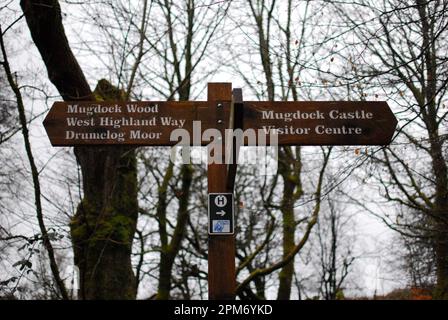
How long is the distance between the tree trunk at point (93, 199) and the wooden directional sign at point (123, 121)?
1886 millimetres

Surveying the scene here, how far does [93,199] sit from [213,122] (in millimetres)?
3282

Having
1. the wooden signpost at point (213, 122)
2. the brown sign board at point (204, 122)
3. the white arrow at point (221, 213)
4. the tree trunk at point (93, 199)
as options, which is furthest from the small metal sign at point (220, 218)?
the tree trunk at point (93, 199)

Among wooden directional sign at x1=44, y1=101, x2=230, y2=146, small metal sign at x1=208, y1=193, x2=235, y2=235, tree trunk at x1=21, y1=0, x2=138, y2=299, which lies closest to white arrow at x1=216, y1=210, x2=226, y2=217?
small metal sign at x1=208, y1=193, x2=235, y2=235

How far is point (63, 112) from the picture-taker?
395cm

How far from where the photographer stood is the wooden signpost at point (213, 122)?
389 centimetres

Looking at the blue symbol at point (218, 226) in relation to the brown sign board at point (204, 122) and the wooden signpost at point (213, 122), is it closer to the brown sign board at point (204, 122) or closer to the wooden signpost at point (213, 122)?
the wooden signpost at point (213, 122)

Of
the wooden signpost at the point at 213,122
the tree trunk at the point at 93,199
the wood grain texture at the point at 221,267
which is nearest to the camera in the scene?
the wood grain texture at the point at 221,267

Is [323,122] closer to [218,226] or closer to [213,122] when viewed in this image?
[213,122]

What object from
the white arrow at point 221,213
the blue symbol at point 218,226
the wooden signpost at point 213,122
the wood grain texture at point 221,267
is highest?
the wooden signpost at point 213,122

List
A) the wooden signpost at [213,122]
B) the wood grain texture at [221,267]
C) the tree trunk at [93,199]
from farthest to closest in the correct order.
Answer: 1. the tree trunk at [93,199]
2. the wooden signpost at [213,122]
3. the wood grain texture at [221,267]

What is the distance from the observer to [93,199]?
6719mm

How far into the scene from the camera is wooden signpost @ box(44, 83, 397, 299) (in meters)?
3.89
